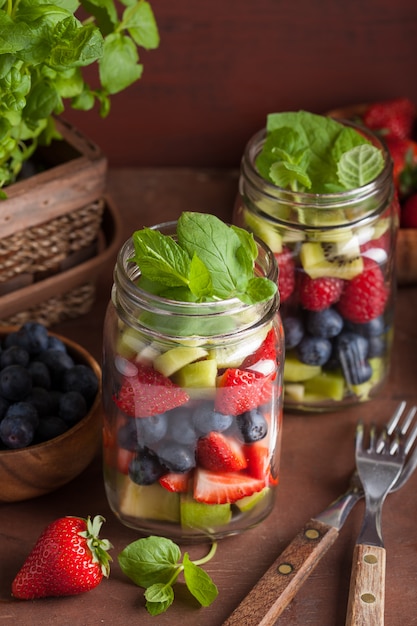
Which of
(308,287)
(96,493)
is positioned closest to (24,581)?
(96,493)

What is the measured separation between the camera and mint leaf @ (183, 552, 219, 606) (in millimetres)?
984

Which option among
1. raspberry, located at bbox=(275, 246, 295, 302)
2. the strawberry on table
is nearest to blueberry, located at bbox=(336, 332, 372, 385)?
raspberry, located at bbox=(275, 246, 295, 302)

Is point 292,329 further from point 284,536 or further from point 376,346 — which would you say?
point 284,536

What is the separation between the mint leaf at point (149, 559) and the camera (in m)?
0.99

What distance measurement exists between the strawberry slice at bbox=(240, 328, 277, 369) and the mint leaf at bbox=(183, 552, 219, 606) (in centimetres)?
20

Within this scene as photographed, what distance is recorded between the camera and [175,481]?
1.00 meters

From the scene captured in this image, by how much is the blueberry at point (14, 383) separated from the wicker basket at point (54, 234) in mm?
187

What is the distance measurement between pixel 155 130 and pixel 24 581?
0.89 metres

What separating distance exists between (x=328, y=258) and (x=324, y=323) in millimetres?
78

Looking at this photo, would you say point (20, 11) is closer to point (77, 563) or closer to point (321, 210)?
point (321, 210)

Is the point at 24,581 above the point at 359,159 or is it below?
below

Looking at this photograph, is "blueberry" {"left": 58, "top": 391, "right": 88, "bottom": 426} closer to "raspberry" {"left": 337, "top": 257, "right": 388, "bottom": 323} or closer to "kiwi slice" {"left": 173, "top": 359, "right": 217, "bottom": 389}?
"kiwi slice" {"left": 173, "top": 359, "right": 217, "bottom": 389}

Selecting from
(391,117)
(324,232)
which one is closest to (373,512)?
(324,232)

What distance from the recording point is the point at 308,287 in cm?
115
